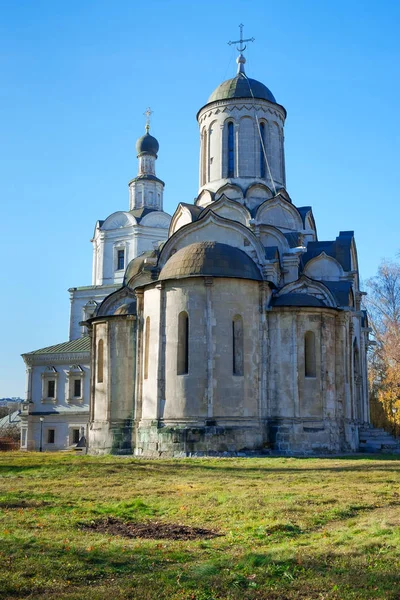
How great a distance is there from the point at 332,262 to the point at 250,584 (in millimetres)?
22240

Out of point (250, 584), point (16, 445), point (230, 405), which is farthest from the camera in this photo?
point (16, 445)

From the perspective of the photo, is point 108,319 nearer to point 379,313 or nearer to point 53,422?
point 53,422

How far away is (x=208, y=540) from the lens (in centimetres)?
791

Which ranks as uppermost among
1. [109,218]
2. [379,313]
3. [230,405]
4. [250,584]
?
[109,218]

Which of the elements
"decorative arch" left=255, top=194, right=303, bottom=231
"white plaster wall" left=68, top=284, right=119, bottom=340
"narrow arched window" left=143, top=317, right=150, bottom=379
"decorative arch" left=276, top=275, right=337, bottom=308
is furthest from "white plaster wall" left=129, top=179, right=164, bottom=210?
"narrow arched window" left=143, top=317, right=150, bottom=379

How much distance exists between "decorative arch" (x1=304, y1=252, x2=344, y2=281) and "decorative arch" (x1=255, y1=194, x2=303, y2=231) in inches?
69.0

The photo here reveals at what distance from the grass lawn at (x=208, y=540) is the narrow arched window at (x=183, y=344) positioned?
23.2ft

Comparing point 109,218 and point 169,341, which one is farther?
point 109,218

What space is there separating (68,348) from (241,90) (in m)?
16.5

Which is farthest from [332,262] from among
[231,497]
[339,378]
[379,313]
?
[231,497]

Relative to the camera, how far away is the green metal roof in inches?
1431

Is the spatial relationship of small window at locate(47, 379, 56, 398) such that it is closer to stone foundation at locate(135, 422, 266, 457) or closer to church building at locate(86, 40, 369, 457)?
church building at locate(86, 40, 369, 457)

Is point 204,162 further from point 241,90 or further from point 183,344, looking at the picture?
point 183,344

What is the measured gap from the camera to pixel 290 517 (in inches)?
370
